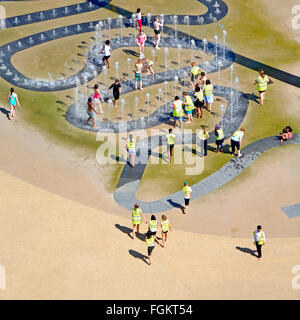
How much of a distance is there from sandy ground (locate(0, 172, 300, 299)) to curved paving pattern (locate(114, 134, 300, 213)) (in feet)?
5.43

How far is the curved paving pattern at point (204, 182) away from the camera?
99.4ft

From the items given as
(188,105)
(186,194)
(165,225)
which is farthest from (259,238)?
(188,105)

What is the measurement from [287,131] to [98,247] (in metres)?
12.0

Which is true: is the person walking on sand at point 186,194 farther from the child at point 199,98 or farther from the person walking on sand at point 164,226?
the child at point 199,98

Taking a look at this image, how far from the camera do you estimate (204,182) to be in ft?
104

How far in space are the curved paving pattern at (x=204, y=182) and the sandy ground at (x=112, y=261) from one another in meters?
1.66

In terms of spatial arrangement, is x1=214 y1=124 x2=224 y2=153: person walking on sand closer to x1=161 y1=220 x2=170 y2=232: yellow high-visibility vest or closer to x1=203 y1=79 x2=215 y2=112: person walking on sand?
x1=203 y1=79 x2=215 y2=112: person walking on sand

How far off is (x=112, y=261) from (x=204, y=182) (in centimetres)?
688

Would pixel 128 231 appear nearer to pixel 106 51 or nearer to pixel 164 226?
pixel 164 226

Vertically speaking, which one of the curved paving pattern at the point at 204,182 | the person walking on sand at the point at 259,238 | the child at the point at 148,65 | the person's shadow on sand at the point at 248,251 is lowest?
the curved paving pattern at the point at 204,182

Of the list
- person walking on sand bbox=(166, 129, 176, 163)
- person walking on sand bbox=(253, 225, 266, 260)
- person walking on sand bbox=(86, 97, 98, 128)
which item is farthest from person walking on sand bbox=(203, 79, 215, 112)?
person walking on sand bbox=(253, 225, 266, 260)

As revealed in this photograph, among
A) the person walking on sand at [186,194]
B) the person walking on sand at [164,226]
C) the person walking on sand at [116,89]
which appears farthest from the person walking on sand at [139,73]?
the person walking on sand at [164,226]
